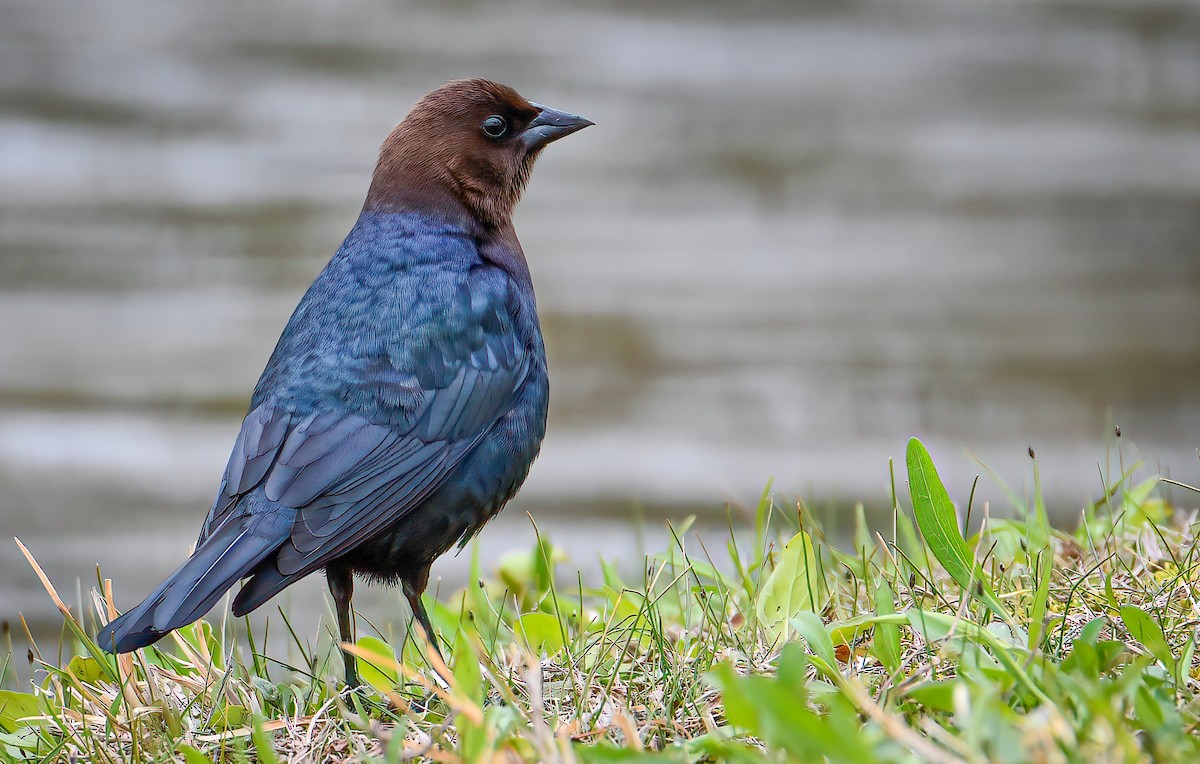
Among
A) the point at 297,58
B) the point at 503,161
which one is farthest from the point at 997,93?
the point at 297,58

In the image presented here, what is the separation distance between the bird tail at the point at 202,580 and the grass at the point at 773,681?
10 centimetres

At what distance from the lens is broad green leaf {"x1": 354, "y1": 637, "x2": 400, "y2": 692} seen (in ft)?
5.90

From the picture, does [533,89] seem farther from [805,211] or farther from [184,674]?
[184,674]

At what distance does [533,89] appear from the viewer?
374 centimetres

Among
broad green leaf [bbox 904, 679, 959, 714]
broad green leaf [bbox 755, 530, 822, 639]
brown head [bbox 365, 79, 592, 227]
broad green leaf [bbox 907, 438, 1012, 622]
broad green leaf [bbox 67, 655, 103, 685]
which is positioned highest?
brown head [bbox 365, 79, 592, 227]

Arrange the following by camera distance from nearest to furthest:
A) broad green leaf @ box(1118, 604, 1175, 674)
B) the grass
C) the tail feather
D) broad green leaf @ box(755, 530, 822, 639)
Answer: the grass < broad green leaf @ box(1118, 604, 1175, 674) < the tail feather < broad green leaf @ box(755, 530, 822, 639)

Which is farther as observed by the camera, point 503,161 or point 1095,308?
point 1095,308

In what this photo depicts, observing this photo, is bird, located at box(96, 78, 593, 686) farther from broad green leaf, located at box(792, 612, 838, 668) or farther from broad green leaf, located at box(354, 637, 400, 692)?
broad green leaf, located at box(792, 612, 838, 668)

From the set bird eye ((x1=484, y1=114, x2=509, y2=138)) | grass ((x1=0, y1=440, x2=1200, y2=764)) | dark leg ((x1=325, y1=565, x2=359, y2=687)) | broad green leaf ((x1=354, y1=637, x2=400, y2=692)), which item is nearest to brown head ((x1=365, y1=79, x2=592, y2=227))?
bird eye ((x1=484, y1=114, x2=509, y2=138))

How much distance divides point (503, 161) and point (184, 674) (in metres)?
1.25

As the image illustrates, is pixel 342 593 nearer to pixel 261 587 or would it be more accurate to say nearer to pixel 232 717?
pixel 261 587

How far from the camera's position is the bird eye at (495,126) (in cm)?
257

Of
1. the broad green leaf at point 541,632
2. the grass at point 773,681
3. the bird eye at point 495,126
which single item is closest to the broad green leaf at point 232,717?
the grass at point 773,681

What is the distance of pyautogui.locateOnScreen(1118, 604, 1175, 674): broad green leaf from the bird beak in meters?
1.59
